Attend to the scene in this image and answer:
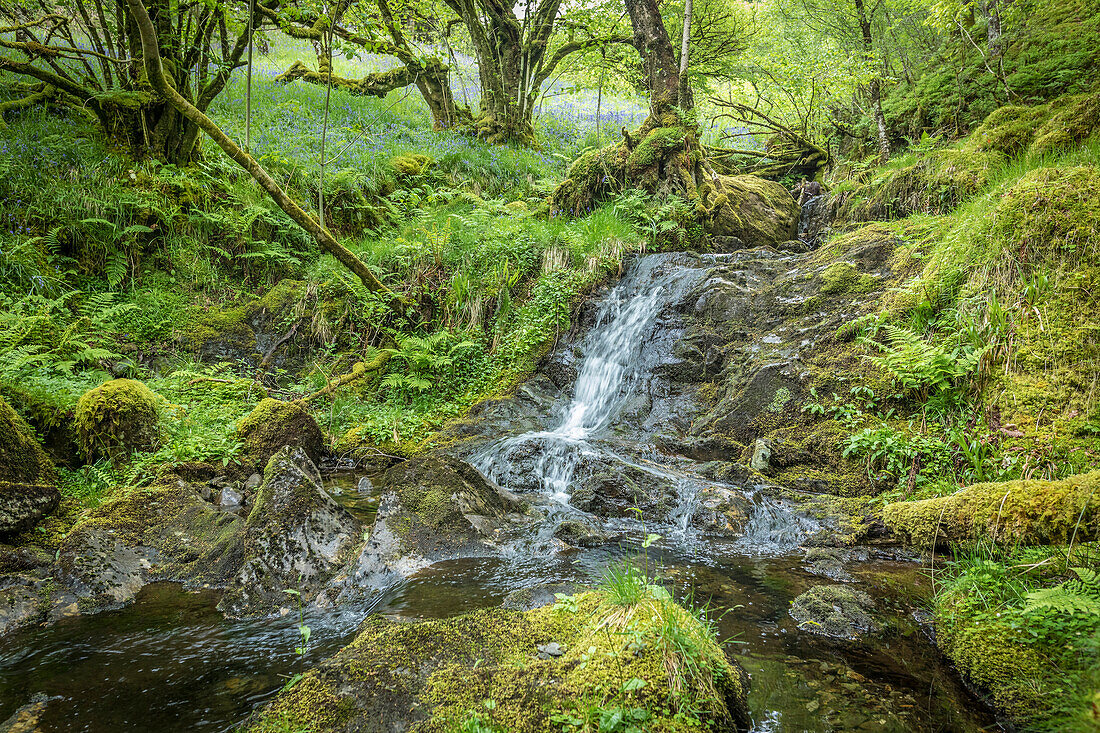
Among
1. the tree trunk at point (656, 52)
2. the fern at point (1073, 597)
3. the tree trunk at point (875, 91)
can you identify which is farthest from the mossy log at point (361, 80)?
the fern at point (1073, 597)

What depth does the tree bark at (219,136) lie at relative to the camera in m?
5.18

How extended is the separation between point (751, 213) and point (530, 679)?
9.18m

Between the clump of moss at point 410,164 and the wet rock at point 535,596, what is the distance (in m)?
10.7

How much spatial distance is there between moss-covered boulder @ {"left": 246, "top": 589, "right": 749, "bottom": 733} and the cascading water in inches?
114

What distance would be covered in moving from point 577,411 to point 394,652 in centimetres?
512

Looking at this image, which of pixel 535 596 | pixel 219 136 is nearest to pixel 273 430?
pixel 219 136

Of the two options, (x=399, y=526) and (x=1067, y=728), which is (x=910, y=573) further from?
(x=399, y=526)

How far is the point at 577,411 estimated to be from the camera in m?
7.09

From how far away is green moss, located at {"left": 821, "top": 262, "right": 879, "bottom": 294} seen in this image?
232 inches

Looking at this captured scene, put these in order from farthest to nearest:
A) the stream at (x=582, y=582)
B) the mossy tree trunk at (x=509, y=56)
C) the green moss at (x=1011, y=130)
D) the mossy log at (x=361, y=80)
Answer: the mossy log at (x=361, y=80) → the mossy tree trunk at (x=509, y=56) → the green moss at (x=1011, y=130) → the stream at (x=582, y=582)

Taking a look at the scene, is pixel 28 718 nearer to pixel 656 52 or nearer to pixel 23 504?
pixel 23 504

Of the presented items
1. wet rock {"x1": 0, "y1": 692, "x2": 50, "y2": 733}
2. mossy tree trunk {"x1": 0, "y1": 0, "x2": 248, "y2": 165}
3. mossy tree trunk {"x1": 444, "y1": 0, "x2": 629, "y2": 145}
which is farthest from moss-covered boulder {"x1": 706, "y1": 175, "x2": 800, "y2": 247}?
wet rock {"x1": 0, "y1": 692, "x2": 50, "y2": 733}

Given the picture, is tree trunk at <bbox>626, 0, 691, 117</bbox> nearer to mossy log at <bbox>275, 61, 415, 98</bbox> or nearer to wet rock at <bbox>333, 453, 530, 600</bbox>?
mossy log at <bbox>275, 61, 415, 98</bbox>

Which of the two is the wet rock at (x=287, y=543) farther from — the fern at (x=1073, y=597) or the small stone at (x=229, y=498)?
the fern at (x=1073, y=597)
